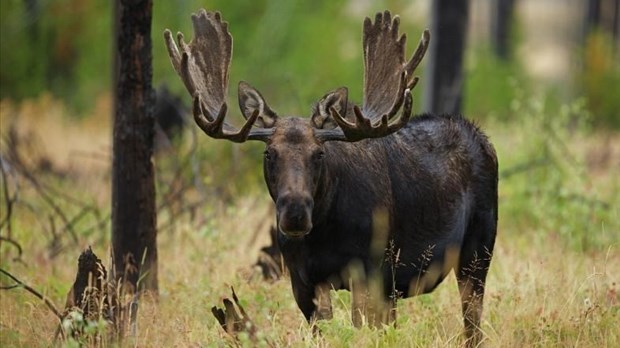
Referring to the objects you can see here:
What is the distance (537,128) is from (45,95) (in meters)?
10.5

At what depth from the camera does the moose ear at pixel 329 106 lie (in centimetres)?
701

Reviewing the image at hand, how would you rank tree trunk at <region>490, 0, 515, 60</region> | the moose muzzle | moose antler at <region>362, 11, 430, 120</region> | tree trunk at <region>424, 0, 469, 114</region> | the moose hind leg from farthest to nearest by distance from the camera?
1. tree trunk at <region>490, 0, 515, 60</region>
2. tree trunk at <region>424, 0, 469, 114</region>
3. the moose hind leg
4. moose antler at <region>362, 11, 430, 120</region>
5. the moose muzzle

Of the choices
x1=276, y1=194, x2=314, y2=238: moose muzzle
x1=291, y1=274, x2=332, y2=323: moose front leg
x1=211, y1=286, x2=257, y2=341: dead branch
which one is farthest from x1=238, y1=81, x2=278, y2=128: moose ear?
x1=211, y1=286, x2=257, y2=341: dead branch

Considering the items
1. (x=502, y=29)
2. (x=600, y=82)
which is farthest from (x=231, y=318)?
(x=502, y=29)

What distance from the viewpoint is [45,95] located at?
21.0 meters

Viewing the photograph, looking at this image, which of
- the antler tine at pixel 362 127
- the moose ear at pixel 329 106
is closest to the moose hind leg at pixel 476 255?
the antler tine at pixel 362 127

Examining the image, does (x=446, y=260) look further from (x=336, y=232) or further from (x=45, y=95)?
(x=45, y=95)

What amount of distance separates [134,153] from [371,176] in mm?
1866

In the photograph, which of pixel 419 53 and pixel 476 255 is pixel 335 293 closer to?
pixel 476 255

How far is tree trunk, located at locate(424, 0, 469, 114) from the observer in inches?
567

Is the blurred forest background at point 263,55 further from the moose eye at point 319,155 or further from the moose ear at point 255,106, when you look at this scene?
the moose eye at point 319,155

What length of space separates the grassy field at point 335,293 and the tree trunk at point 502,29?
18.4 m

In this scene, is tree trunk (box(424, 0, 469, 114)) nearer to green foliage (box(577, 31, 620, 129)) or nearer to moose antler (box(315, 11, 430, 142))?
moose antler (box(315, 11, 430, 142))

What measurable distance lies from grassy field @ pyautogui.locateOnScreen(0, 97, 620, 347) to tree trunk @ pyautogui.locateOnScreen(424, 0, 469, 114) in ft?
3.04
